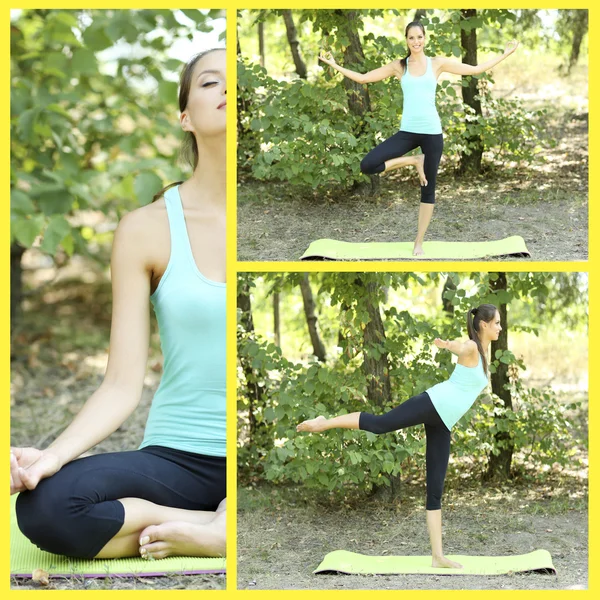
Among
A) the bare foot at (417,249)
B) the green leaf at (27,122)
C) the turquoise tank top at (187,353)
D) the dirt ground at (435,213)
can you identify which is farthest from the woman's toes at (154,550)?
the green leaf at (27,122)

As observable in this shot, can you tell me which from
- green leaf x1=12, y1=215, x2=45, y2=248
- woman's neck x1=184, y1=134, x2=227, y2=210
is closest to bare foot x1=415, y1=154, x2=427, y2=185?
woman's neck x1=184, y1=134, x2=227, y2=210

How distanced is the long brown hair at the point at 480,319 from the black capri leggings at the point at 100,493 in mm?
959

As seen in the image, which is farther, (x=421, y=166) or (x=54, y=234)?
(x=54, y=234)

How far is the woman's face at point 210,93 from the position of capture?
96.9 inches

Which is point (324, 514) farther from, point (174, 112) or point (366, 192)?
point (174, 112)

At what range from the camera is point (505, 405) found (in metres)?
3.89

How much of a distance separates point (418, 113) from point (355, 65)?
55 centimetres

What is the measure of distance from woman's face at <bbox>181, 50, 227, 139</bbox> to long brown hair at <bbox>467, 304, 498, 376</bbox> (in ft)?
3.40

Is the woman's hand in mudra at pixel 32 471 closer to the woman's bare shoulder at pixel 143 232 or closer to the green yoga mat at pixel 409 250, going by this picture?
the woman's bare shoulder at pixel 143 232

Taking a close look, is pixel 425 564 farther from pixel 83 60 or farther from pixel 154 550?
pixel 83 60

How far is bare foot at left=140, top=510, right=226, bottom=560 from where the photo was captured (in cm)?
246

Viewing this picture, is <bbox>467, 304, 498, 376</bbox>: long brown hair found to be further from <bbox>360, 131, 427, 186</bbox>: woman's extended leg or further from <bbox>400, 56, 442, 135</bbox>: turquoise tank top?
<bbox>400, 56, 442, 135</bbox>: turquoise tank top

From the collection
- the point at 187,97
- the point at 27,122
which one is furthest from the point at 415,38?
the point at 27,122

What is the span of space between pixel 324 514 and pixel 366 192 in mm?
1452
